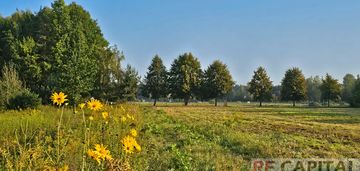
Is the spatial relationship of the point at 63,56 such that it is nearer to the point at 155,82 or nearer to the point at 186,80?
the point at 155,82

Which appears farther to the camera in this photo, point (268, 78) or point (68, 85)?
point (268, 78)

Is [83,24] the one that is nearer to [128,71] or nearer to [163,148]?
[128,71]

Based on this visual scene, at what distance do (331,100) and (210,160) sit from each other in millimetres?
81746

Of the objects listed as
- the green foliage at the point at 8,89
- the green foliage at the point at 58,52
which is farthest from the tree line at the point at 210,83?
the green foliage at the point at 8,89

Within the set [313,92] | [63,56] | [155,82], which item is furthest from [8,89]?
[313,92]

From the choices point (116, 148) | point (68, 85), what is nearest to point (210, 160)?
point (116, 148)

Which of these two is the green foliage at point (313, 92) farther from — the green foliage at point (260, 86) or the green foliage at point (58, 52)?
the green foliage at point (58, 52)

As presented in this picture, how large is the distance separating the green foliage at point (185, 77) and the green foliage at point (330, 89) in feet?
82.0

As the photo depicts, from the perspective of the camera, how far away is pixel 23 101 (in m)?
28.1

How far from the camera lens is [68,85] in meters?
38.9

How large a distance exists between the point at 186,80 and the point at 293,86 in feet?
70.1

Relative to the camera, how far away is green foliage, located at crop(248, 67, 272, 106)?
266 ft

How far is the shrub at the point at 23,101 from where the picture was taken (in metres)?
28.0

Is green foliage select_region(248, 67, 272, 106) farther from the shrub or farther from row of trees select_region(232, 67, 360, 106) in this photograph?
the shrub
